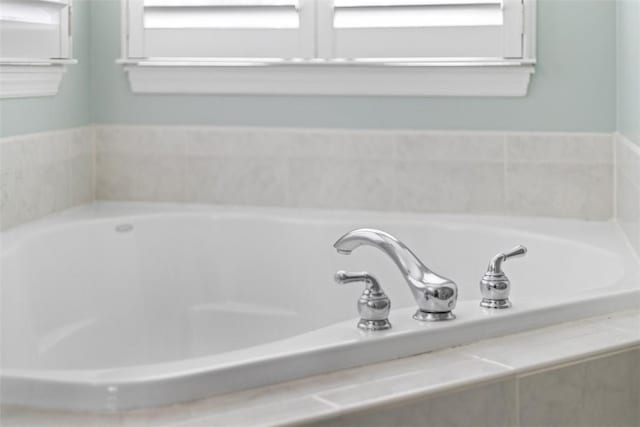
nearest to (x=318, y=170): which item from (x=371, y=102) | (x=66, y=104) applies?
(x=371, y=102)

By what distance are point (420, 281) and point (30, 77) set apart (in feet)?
4.64

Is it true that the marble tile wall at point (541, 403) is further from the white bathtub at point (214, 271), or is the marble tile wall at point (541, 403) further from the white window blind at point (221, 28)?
the white window blind at point (221, 28)

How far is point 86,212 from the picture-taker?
2.68m

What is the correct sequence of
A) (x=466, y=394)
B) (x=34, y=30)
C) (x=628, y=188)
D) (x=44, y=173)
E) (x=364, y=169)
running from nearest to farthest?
(x=466, y=394)
(x=628, y=188)
(x=34, y=30)
(x=44, y=173)
(x=364, y=169)

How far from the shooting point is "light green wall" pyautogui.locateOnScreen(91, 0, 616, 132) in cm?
248

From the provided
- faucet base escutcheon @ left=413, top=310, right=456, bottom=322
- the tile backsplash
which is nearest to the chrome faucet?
faucet base escutcheon @ left=413, top=310, right=456, bottom=322

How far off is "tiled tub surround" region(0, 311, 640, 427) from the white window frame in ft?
3.71

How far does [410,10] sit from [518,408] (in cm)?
153

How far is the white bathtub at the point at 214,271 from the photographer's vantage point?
2150mm

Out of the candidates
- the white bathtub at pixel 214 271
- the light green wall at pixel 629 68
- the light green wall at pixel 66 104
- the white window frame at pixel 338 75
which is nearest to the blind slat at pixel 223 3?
the white window frame at pixel 338 75

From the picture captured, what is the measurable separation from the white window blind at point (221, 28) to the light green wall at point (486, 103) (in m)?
0.11

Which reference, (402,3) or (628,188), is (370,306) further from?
(402,3)

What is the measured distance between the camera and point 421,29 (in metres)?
2.57

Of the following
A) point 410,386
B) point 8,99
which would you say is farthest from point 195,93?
point 410,386
